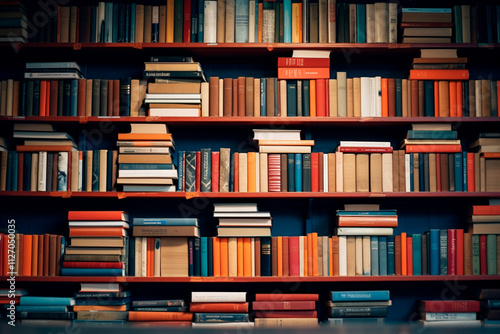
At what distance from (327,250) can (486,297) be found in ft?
2.84

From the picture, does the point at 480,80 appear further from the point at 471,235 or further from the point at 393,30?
the point at 471,235

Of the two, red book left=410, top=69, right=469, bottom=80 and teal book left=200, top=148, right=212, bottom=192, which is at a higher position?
red book left=410, top=69, right=469, bottom=80

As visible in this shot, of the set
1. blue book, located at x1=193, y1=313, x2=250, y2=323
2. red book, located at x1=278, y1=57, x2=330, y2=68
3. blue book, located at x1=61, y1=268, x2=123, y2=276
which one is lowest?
blue book, located at x1=193, y1=313, x2=250, y2=323

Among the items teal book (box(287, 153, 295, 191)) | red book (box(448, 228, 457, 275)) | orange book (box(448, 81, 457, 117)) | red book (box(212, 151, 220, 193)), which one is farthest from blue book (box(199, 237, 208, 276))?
orange book (box(448, 81, 457, 117))

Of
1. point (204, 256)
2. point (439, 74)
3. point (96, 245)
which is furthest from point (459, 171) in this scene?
point (96, 245)

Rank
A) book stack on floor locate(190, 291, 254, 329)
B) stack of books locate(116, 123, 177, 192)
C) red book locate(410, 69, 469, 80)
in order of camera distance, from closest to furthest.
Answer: book stack on floor locate(190, 291, 254, 329)
stack of books locate(116, 123, 177, 192)
red book locate(410, 69, 469, 80)

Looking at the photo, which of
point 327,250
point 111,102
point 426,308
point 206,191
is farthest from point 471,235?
point 111,102

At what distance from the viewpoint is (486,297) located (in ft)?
10.5

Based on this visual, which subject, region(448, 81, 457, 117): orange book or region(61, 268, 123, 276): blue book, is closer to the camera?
region(61, 268, 123, 276): blue book

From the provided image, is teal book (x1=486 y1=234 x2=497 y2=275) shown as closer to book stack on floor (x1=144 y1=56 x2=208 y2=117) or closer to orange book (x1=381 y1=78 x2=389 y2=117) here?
orange book (x1=381 y1=78 x2=389 y2=117)

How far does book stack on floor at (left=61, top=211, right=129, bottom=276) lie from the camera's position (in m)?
3.17

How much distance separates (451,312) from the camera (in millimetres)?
3180

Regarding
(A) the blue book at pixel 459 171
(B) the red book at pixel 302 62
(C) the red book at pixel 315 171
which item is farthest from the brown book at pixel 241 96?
(A) the blue book at pixel 459 171

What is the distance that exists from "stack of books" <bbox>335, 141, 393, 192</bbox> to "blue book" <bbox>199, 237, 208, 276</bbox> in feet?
2.59
